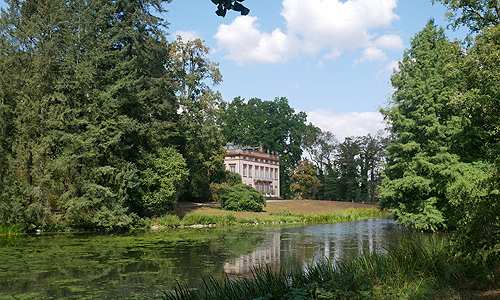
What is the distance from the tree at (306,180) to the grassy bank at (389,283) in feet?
187

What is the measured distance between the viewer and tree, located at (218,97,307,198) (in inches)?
2840

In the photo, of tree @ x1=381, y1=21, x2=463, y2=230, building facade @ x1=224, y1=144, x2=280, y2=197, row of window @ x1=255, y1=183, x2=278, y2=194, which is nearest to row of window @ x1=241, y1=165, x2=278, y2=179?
building facade @ x1=224, y1=144, x2=280, y2=197

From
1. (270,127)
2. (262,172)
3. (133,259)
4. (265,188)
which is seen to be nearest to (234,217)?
(133,259)

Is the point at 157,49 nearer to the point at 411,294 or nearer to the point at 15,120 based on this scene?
the point at 15,120

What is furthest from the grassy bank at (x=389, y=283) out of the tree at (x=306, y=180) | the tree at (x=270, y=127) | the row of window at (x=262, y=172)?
the tree at (x=270, y=127)

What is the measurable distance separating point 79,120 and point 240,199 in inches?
634

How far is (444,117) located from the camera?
2266 cm

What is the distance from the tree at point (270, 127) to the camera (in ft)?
237

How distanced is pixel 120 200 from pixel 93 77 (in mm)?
7538

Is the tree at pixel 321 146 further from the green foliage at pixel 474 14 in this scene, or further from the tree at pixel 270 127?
the green foliage at pixel 474 14

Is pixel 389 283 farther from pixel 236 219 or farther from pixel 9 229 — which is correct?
pixel 236 219

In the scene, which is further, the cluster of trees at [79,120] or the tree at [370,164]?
the tree at [370,164]

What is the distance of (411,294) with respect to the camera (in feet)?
19.6

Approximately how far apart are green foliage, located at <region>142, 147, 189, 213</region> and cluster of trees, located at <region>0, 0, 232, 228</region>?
0.23 feet
